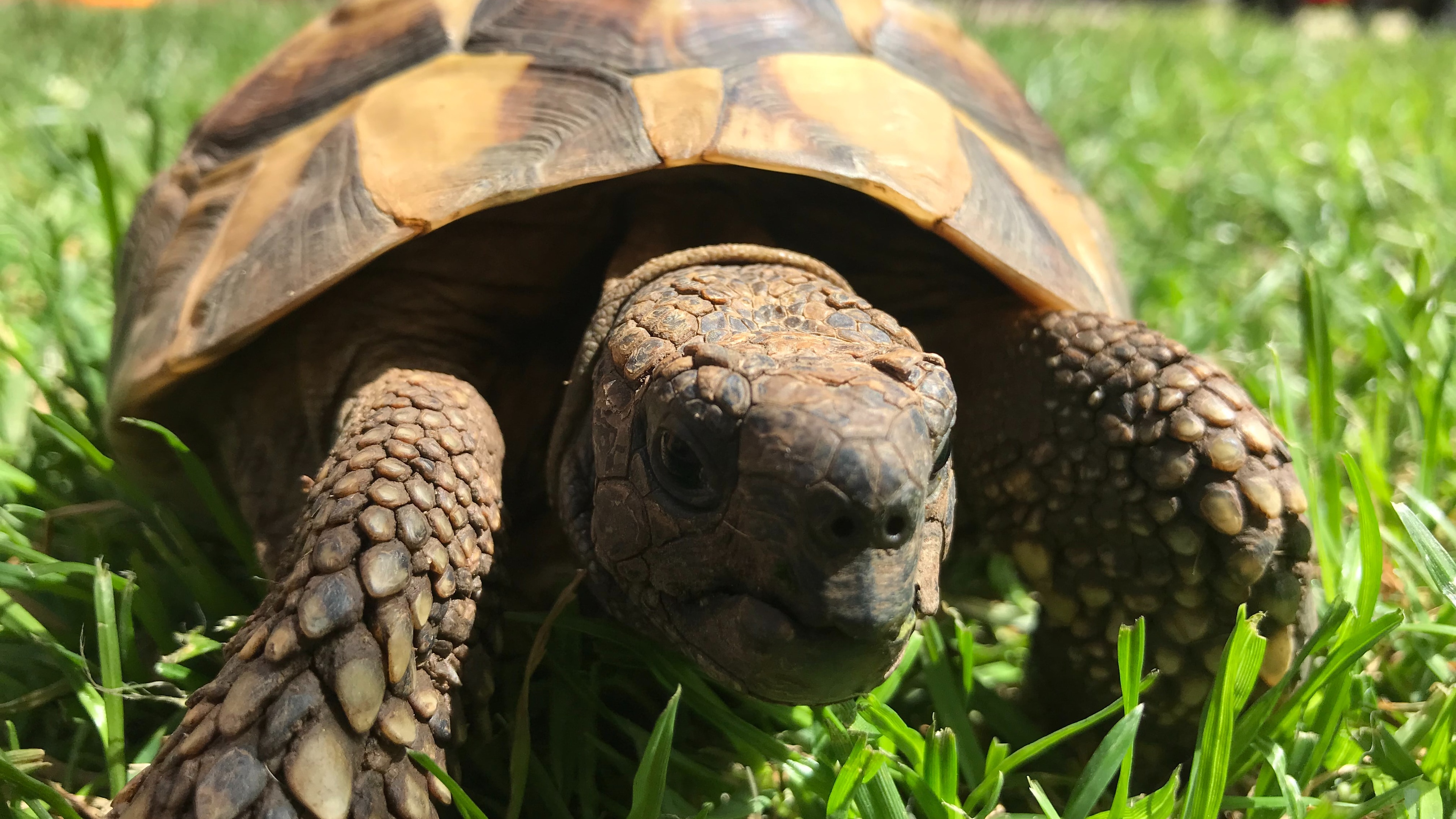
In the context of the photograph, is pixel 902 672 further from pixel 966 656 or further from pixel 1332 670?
pixel 1332 670

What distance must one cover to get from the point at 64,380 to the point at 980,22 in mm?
9405

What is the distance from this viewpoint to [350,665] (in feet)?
4.04

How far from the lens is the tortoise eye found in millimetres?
1227

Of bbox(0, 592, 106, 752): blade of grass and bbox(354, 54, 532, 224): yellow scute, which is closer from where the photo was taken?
bbox(0, 592, 106, 752): blade of grass

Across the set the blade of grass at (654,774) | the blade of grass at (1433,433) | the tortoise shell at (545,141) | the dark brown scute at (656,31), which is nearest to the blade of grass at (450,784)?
the blade of grass at (654,774)

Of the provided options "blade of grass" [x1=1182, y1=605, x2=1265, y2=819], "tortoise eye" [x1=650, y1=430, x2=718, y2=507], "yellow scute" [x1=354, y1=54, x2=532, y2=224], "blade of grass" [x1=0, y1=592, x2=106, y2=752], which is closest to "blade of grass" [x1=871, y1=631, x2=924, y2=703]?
"blade of grass" [x1=1182, y1=605, x2=1265, y2=819]

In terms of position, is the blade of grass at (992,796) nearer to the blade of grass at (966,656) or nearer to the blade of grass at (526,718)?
the blade of grass at (966,656)

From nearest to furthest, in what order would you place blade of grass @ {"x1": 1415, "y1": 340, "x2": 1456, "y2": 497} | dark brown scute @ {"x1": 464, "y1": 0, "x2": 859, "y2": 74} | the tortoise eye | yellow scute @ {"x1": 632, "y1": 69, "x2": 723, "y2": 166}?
the tortoise eye → yellow scute @ {"x1": 632, "y1": 69, "x2": 723, "y2": 166} → dark brown scute @ {"x1": 464, "y1": 0, "x2": 859, "y2": 74} → blade of grass @ {"x1": 1415, "y1": 340, "x2": 1456, "y2": 497}

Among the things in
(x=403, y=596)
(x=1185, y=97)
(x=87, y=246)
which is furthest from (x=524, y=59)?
(x=1185, y=97)

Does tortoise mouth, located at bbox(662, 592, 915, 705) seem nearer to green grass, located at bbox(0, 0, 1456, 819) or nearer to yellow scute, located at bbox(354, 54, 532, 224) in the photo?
green grass, located at bbox(0, 0, 1456, 819)

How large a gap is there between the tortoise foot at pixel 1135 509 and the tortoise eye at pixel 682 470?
28.9 inches

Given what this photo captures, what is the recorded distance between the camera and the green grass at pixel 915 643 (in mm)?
1412

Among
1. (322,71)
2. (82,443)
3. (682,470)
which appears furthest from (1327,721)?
(322,71)

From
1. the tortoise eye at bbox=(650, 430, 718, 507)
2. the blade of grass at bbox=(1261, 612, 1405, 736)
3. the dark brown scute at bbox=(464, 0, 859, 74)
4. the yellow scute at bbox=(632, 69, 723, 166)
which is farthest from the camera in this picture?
the dark brown scute at bbox=(464, 0, 859, 74)
